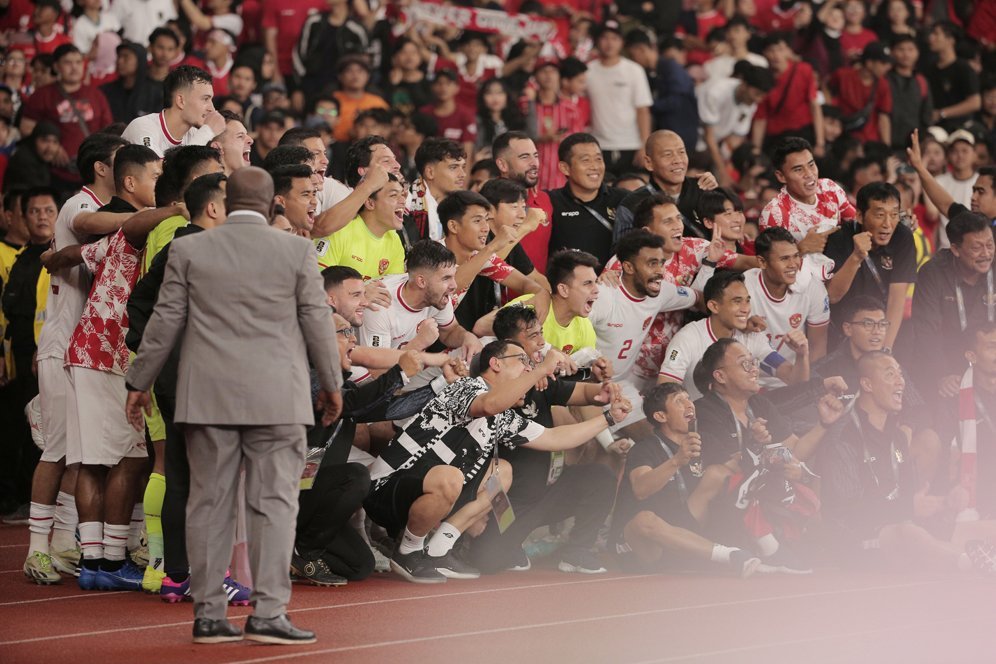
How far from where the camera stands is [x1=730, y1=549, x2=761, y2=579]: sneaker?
7.88m

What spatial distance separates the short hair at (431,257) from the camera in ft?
26.3

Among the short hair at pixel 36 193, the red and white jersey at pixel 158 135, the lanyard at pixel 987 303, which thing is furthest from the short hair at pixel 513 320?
the short hair at pixel 36 193

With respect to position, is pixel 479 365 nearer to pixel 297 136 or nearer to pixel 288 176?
pixel 288 176

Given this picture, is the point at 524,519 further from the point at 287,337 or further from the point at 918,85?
the point at 918,85

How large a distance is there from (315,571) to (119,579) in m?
0.96

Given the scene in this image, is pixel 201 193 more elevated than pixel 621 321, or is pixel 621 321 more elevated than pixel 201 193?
pixel 201 193

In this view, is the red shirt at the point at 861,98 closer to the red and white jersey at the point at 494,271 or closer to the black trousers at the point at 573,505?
the red and white jersey at the point at 494,271

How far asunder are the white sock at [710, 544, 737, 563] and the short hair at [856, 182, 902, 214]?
9.57 feet

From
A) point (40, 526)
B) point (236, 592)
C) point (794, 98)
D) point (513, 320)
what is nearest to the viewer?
point (236, 592)

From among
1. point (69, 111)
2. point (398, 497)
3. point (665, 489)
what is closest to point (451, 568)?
point (398, 497)

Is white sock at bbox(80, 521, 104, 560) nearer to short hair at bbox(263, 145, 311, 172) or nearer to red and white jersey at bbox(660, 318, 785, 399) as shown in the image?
short hair at bbox(263, 145, 311, 172)

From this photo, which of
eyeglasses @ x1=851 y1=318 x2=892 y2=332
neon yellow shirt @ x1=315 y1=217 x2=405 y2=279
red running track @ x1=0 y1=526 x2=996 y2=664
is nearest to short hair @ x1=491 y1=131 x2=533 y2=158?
neon yellow shirt @ x1=315 y1=217 x2=405 y2=279

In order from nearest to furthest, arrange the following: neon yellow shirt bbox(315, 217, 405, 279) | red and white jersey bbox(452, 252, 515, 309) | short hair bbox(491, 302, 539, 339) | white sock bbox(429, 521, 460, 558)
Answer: white sock bbox(429, 521, 460, 558), short hair bbox(491, 302, 539, 339), neon yellow shirt bbox(315, 217, 405, 279), red and white jersey bbox(452, 252, 515, 309)

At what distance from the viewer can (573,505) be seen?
830cm
